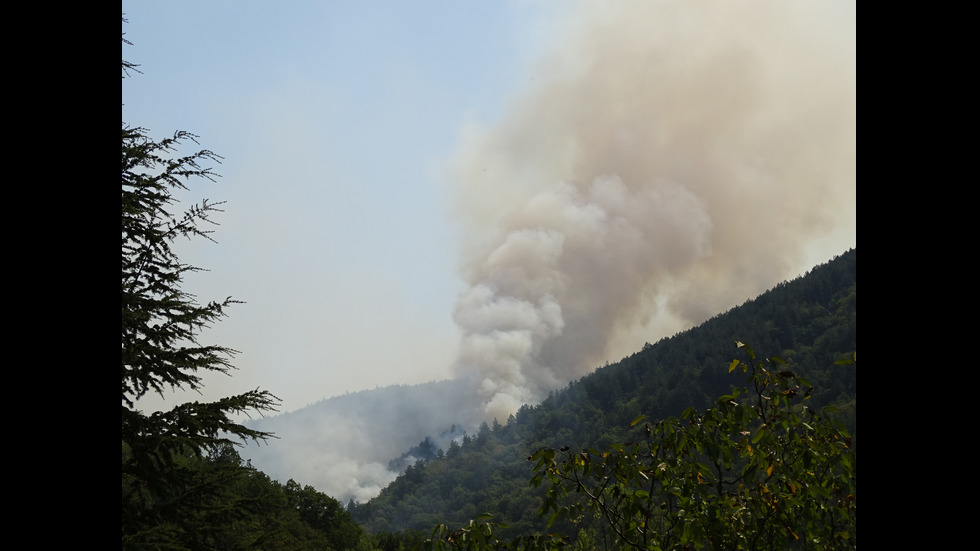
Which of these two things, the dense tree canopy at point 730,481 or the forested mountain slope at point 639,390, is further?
the forested mountain slope at point 639,390

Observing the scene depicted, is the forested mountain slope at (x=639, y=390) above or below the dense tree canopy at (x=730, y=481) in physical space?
above

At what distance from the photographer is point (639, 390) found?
89688 millimetres

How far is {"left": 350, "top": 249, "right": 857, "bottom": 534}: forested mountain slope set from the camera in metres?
76.9

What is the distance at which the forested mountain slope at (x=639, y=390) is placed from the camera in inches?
3029

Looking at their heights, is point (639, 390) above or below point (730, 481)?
above

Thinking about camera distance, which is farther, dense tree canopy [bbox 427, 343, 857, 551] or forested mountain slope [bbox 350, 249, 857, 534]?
forested mountain slope [bbox 350, 249, 857, 534]

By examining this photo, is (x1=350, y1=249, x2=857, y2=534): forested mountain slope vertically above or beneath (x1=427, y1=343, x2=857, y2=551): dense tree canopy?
above

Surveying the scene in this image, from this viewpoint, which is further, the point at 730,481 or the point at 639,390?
the point at 639,390
